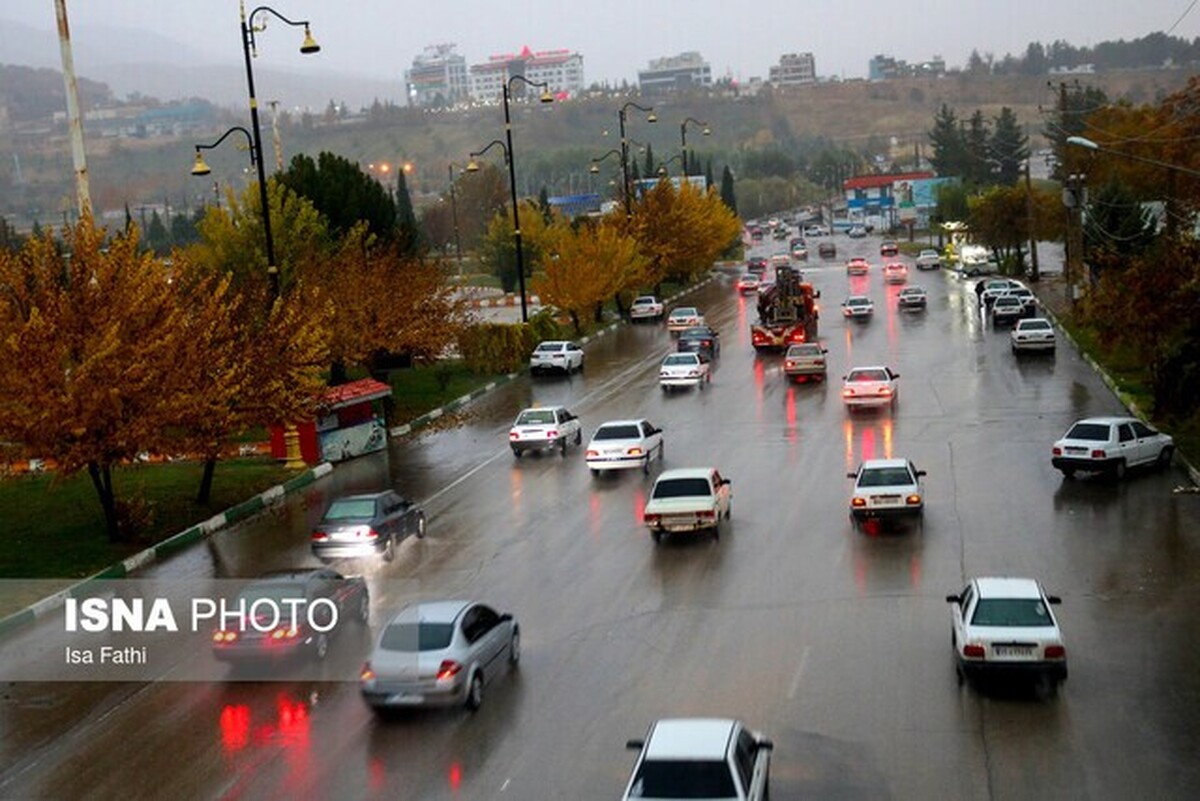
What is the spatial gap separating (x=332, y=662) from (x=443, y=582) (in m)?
4.96

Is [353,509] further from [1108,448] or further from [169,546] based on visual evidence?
[1108,448]

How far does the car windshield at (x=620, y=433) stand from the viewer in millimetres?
37156

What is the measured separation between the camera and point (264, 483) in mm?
38469

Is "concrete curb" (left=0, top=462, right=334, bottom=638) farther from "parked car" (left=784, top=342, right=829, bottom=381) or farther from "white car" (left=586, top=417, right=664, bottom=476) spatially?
"parked car" (left=784, top=342, right=829, bottom=381)

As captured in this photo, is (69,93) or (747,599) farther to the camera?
(69,93)

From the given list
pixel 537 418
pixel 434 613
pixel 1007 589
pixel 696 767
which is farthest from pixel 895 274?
pixel 696 767

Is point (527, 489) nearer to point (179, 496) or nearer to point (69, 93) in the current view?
point (179, 496)

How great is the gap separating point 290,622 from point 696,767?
30.6 ft

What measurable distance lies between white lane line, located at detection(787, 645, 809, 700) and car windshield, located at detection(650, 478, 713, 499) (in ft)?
27.2

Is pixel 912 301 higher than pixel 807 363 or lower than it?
lower

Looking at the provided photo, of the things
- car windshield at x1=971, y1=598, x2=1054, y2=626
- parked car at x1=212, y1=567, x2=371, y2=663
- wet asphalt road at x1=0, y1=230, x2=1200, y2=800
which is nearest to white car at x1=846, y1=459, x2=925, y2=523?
wet asphalt road at x1=0, y1=230, x2=1200, y2=800

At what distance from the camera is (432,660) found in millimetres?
18656

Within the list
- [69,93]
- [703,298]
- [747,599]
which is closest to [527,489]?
[747,599]

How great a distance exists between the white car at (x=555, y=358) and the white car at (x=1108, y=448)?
28397mm
